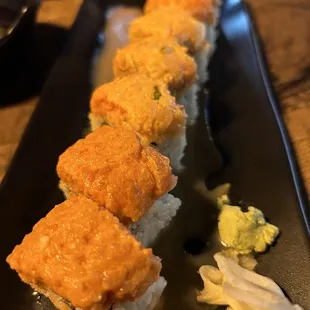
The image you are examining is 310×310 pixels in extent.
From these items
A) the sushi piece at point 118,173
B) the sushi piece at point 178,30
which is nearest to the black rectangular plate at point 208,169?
the sushi piece at point 178,30

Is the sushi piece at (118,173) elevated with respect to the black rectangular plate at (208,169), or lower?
elevated

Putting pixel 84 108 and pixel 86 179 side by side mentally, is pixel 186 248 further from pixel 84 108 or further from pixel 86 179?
pixel 84 108

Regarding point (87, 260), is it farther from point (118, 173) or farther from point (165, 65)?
point (165, 65)

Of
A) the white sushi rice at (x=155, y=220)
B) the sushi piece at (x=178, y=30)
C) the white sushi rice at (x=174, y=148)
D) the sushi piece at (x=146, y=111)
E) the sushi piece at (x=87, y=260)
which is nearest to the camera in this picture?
the sushi piece at (x=87, y=260)

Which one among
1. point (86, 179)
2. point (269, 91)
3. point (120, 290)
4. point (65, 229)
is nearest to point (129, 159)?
point (86, 179)

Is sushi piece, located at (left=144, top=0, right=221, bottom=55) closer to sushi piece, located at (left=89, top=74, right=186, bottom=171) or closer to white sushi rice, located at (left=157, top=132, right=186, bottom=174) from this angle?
sushi piece, located at (left=89, top=74, right=186, bottom=171)

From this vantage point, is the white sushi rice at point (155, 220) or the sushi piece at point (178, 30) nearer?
the white sushi rice at point (155, 220)

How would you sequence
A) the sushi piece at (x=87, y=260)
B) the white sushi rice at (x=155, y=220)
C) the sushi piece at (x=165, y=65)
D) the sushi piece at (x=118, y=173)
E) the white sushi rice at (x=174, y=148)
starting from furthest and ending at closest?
1. the sushi piece at (x=165, y=65)
2. the white sushi rice at (x=174, y=148)
3. the white sushi rice at (x=155, y=220)
4. the sushi piece at (x=118, y=173)
5. the sushi piece at (x=87, y=260)

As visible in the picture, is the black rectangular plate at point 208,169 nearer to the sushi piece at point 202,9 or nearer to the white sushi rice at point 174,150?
the white sushi rice at point 174,150
